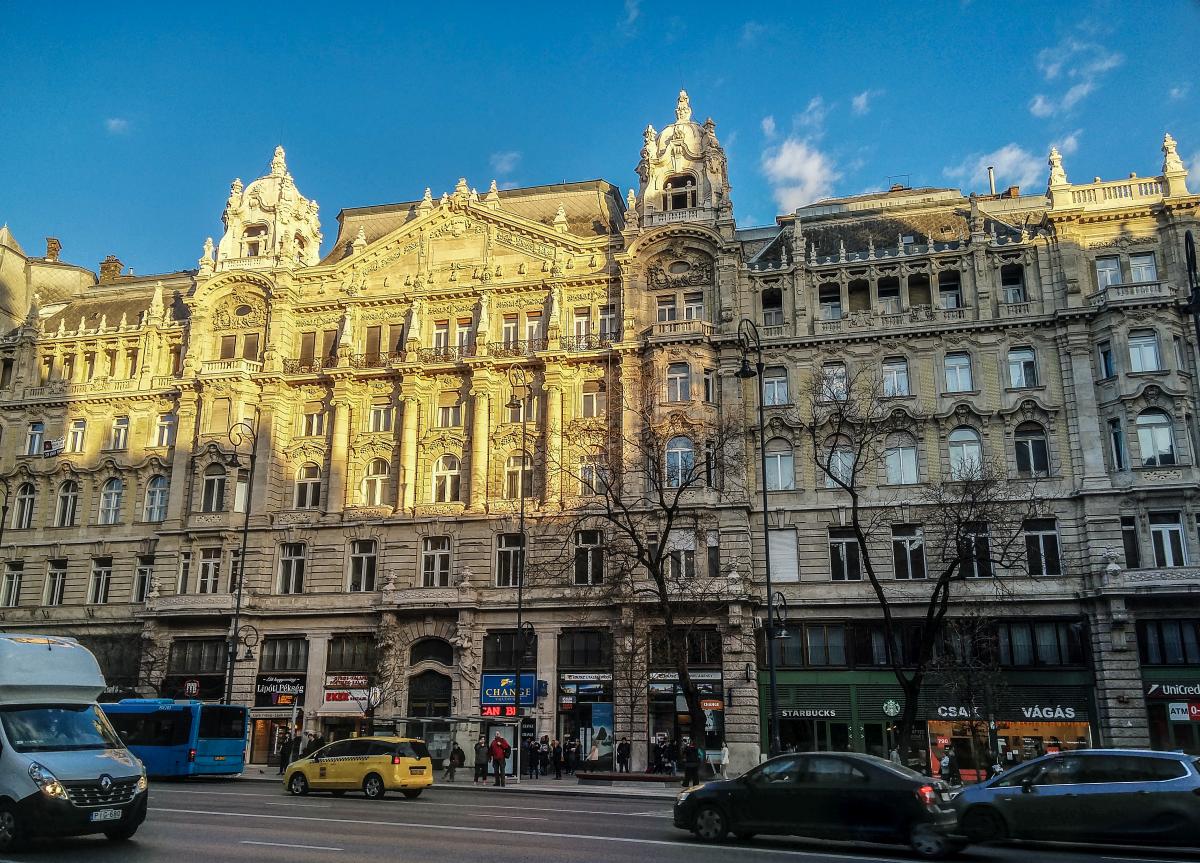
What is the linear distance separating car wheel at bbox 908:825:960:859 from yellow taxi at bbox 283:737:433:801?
1586 centimetres

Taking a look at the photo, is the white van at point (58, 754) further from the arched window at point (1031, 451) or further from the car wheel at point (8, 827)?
the arched window at point (1031, 451)

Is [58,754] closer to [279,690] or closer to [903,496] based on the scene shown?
[279,690]

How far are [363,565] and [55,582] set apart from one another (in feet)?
61.4

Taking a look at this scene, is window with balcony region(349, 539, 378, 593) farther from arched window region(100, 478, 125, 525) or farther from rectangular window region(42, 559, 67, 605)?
rectangular window region(42, 559, 67, 605)

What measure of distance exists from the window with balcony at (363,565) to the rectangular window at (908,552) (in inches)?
959

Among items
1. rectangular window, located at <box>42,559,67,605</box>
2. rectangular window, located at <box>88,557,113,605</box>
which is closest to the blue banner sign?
rectangular window, located at <box>88,557,113,605</box>

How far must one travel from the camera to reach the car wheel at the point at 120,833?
48.8ft

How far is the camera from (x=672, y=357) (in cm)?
4619

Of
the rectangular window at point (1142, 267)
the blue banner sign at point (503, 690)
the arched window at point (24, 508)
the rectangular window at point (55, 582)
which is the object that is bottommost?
the blue banner sign at point (503, 690)

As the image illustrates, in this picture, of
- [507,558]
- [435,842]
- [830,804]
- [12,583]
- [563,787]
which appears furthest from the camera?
[12,583]

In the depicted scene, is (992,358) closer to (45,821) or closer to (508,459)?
(508,459)

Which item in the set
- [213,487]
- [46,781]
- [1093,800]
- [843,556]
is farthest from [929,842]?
[213,487]

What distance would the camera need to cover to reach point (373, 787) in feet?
89.0

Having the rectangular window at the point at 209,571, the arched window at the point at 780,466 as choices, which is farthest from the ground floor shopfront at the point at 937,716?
the rectangular window at the point at 209,571
